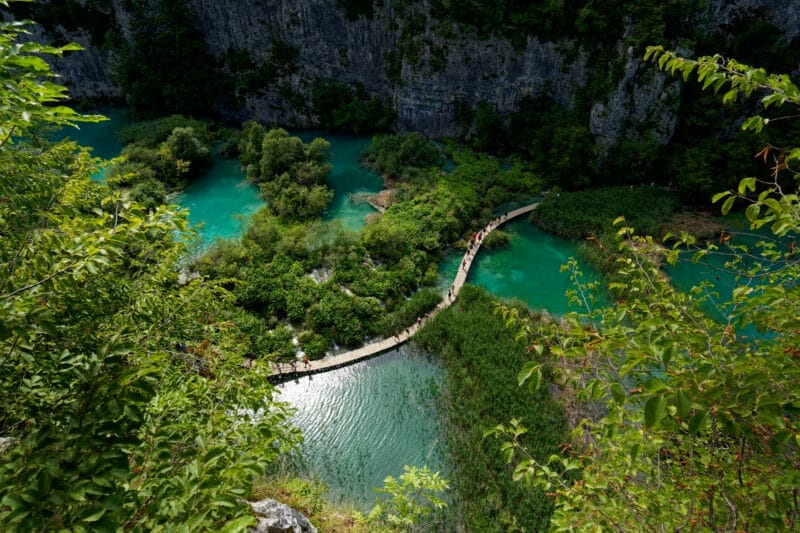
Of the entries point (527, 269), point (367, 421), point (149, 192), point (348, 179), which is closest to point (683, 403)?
point (367, 421)

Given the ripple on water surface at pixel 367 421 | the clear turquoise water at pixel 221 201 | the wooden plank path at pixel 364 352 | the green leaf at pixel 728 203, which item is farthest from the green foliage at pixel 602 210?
the green leaf at pixel 728 203

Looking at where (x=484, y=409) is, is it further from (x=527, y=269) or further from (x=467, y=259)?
(x=527, y=269)

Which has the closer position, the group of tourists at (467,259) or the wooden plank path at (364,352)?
the wooden plank path at (364,352)

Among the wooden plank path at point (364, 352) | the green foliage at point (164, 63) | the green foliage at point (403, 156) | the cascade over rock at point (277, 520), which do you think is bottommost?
the wooden plank path at point (364, 352)

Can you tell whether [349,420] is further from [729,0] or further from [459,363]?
[729,0]

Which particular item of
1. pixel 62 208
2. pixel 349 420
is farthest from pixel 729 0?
pixel 62 208

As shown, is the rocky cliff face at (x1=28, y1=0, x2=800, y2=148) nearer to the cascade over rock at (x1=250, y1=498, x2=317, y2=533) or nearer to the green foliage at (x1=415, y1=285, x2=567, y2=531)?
the green foliage at (x1=415, y1=285, x2=567, y2=531)

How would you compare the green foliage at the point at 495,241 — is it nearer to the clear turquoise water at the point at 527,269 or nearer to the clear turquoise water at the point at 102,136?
the clear turquoise water at the point at 527,269
